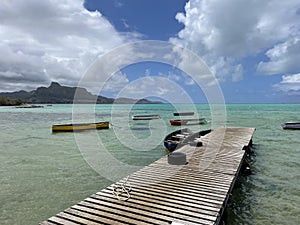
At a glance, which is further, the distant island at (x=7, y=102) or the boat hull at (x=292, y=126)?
the distant island at (x=7, y=102)

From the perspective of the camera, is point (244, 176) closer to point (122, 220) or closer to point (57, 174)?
point (122, 220)

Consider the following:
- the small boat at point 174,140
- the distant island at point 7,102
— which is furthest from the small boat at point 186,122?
the distant island at point 7,102

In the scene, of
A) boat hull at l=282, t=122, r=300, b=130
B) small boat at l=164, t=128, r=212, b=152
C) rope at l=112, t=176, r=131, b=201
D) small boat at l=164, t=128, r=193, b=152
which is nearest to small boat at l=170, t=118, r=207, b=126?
boat hull at l=282, t=122, r=300, b=130

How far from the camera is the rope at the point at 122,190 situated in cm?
621

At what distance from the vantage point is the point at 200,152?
1198 centimetres

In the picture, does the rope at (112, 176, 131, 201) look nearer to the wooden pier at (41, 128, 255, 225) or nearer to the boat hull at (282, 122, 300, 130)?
the wooden pier at (41, 128, 255, 225)

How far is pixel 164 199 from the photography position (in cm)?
605

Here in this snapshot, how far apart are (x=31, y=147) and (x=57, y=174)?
8.86m

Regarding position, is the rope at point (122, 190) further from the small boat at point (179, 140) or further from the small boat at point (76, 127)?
the small boat at point (76, 127)

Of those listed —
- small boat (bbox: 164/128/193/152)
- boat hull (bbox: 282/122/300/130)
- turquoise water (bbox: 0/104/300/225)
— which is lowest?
turquoise water (bbox: 0/104/300/225)

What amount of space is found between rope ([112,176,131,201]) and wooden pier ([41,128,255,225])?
0.10ft

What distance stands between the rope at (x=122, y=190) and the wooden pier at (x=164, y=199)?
30mm

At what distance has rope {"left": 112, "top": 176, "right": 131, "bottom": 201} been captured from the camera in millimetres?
6215

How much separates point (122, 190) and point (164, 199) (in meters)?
1.32
